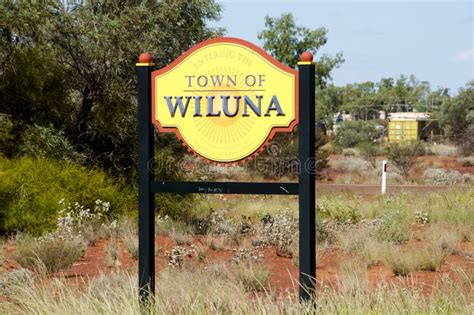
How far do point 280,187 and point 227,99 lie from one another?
98 centimetres

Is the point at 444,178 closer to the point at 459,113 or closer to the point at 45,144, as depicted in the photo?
the point at 45,144

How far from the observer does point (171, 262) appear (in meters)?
10.0

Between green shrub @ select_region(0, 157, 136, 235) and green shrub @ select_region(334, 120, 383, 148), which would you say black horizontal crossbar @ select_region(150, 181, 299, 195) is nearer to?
green shrub @ select_region(0, 157, 136, 235)

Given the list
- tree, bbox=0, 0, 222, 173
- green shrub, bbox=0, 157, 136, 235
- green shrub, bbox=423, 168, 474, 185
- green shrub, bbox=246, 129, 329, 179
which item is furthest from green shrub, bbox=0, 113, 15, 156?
green shrub, bbox=423, 168, 474, 185

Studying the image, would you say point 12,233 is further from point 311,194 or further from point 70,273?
point 311,194

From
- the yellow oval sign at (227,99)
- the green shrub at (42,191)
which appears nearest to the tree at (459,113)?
the green shrub at (42,191)

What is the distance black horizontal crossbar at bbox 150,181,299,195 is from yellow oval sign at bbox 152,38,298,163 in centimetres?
28

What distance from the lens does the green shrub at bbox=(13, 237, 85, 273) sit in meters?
10.0

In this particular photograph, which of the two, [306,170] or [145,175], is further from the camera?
[145,175]

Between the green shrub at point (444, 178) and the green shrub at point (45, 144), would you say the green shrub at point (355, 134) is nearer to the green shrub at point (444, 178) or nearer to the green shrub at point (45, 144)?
the green shrub at point (444, 178)

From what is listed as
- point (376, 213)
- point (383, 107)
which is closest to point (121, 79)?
point (376, 213)

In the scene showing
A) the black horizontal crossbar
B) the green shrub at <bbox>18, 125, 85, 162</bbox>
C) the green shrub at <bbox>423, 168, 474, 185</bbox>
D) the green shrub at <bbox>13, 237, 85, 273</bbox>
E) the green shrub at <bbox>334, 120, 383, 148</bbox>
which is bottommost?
the green shrub at <bbox>13, 237, 85, 273</bbox>

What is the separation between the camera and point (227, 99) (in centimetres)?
739

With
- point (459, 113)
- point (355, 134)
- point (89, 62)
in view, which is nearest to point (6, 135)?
point (89, 62)
